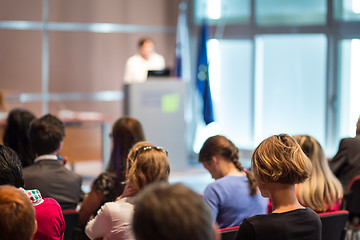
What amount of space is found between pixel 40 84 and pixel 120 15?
183cm

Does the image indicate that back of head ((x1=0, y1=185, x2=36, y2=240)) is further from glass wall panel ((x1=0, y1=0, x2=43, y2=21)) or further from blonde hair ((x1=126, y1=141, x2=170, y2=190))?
glass wall panel ((x1=0, y1=0, x2=43, y2=21))

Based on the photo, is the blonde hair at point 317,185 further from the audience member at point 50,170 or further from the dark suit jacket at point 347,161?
the audience member at point 50,170

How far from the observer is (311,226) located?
2.29m

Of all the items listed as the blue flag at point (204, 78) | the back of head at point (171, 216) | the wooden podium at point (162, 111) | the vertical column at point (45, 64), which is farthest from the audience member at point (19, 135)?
the blue flag at point (204, 78)

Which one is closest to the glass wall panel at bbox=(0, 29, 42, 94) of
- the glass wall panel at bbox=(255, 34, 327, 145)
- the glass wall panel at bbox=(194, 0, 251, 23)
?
the glass wall panel at bbox=(194, 0, 251, 23)

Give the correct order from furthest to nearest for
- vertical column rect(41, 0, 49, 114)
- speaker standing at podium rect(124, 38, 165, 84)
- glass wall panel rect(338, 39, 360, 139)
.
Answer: speaker standing at podium rect(124, 38, 165, 84), vertical column rect(41, 0, 49, 114), glass wall panel rect(338, 39, 360, 139)

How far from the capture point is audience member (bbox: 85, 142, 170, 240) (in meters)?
2.44

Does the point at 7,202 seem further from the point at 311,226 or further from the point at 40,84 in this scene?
the point at 40,84

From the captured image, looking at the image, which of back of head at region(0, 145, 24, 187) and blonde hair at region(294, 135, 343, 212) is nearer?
back of head at region(0, 145, 24, 187)

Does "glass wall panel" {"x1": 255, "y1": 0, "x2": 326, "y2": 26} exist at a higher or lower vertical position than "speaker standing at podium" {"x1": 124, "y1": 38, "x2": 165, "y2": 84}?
higher

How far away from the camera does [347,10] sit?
824cm

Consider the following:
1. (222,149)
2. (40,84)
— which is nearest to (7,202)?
(222,149)

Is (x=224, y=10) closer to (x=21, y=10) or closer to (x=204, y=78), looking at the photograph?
(x=204, y=78)

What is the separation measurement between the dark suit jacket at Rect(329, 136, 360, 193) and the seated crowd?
2.91ft
